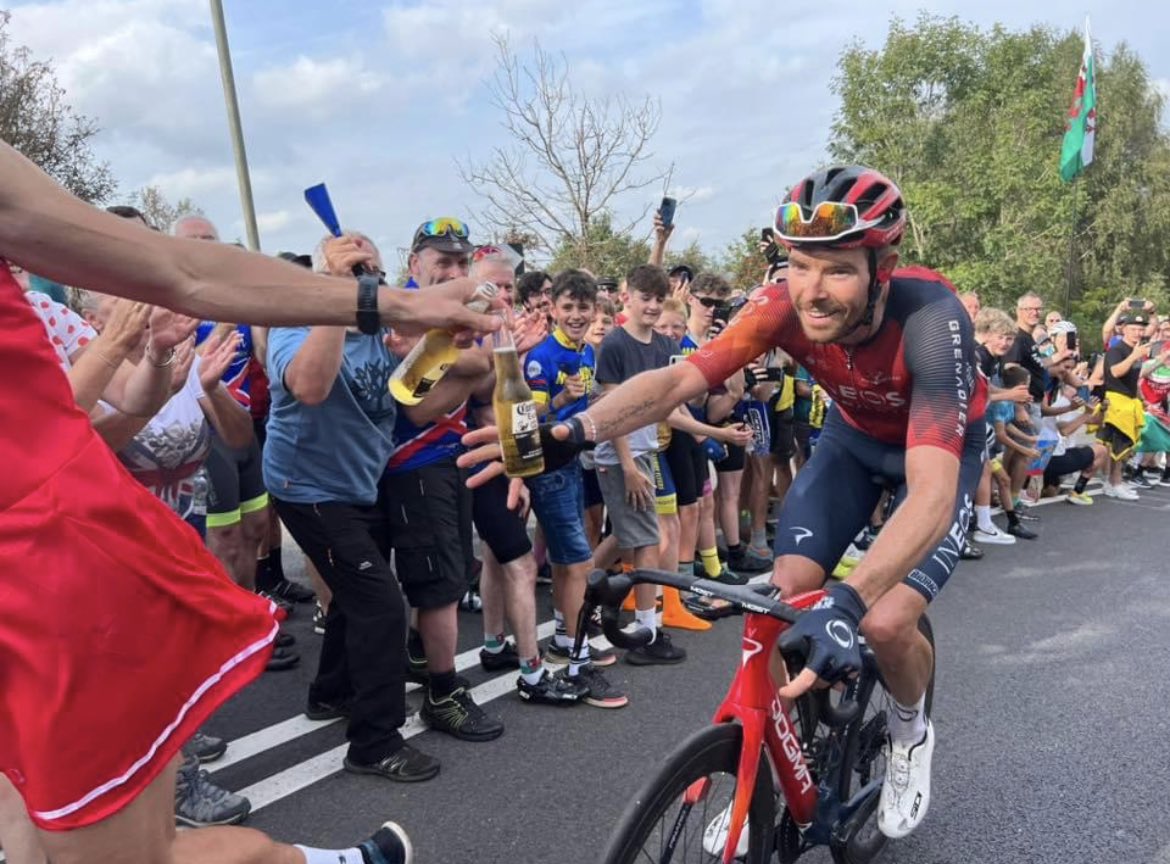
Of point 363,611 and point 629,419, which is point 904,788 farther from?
point 363,611

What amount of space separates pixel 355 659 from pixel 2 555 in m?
2.17

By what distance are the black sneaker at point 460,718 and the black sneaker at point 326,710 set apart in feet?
1.24

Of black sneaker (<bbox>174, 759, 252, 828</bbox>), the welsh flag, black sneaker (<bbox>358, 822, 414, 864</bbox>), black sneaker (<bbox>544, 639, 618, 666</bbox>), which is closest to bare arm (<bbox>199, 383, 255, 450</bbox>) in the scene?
black sneaker (<bbox>174, 759, 252, 828</bbox>)

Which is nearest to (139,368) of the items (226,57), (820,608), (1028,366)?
(820,608)

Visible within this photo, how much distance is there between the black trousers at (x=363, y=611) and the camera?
3326 millimetres

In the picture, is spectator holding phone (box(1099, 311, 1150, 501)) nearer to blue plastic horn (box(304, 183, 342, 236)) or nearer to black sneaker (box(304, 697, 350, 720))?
black sneaker (box(304, 697, 350, 720))

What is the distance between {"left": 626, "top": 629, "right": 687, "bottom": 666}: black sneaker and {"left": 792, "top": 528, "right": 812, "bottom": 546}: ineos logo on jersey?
1992 millimetres

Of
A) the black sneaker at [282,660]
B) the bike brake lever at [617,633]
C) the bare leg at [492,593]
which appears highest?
the bike brake lever at [617,633]

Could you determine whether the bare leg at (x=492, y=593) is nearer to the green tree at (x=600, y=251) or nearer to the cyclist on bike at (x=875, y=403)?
the cyclist on bike at (x=875, y=403)

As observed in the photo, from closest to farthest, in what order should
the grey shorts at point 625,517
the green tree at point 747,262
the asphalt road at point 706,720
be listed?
1. the asphalt road at point 706,720
2. the grey shorts at point 625,517
3. the green tree at point 747,262

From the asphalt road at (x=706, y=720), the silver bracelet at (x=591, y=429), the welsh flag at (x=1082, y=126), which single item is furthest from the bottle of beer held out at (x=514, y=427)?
the welsh flag at (x=1082, y=126)

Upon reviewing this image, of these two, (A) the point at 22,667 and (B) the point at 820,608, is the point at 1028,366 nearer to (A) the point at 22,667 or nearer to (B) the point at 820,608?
(B) the point at 820,608

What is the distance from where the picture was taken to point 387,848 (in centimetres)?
230

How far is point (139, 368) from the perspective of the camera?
7.51 ft
